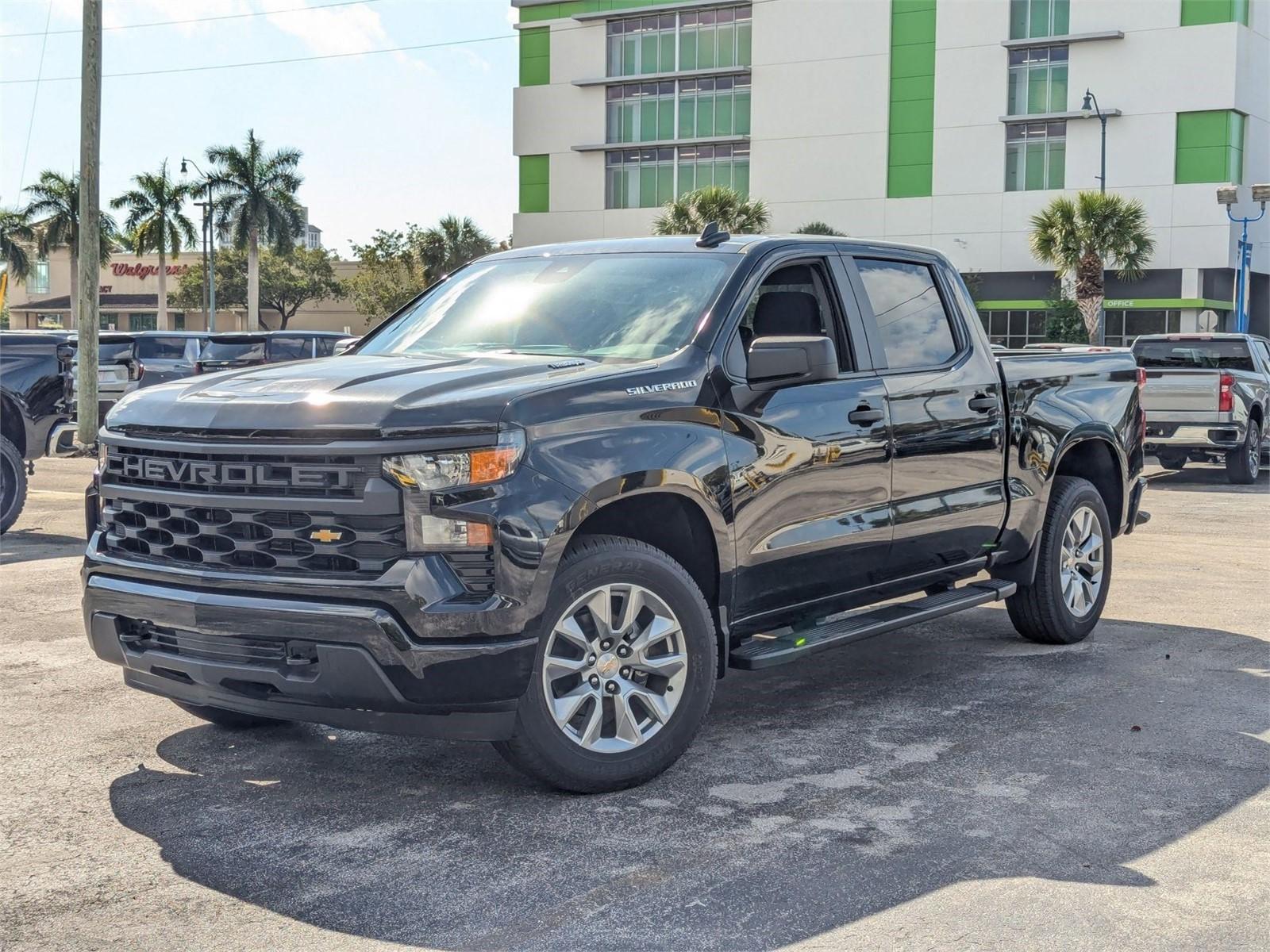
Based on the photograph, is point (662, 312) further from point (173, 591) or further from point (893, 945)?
point (893, 945)

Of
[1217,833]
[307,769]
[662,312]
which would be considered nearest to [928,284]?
[662,312]

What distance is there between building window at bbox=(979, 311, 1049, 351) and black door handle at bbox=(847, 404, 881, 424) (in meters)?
55.6

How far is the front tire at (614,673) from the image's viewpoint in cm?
490

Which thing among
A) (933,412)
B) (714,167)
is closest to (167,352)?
(933,412)

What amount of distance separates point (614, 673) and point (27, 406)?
9.39 m

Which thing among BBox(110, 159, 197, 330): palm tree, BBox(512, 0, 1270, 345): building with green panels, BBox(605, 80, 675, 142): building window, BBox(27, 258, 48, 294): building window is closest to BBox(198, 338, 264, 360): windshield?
BBox(512, 0, 1270, 345): building with green panels

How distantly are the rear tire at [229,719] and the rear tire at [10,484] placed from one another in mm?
6597

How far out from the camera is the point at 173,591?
16.2ft

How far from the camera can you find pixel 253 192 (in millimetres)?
78938

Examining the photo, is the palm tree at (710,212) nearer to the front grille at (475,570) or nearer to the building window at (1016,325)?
the building window at (1016,325)

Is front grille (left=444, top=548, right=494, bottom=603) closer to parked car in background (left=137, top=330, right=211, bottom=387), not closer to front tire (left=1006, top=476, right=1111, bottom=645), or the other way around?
front tire (left=1006, top=476, right=1111, bottom=645)

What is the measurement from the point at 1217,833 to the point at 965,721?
154 centimetres

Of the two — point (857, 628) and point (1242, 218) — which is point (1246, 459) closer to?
point (857, 628)

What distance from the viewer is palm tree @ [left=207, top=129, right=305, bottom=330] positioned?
257 feet
